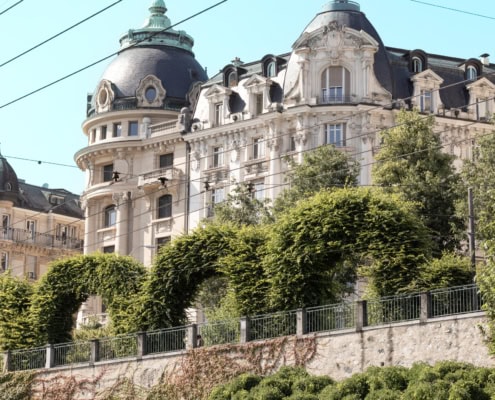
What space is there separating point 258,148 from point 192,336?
111ft

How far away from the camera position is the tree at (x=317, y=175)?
67688 mm

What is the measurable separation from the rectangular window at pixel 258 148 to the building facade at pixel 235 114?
0.10 m

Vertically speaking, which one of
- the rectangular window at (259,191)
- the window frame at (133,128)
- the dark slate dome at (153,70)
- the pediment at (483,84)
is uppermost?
the dark slate dome at (153,70)

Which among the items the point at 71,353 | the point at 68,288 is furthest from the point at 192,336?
the point at 68,288

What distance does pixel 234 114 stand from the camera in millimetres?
86250

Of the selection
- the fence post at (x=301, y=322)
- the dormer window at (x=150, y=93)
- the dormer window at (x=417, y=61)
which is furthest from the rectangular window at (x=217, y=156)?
the fence post at (x=301, y=322)

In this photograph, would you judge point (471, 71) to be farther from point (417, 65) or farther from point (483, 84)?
point (417, 65)

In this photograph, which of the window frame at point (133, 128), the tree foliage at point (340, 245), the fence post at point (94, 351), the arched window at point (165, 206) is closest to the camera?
the tree foliage at point (340, 245)

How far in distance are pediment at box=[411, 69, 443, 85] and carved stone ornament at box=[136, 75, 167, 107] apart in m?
17.4

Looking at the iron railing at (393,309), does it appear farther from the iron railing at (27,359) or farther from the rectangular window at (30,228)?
the rectangular window at (30,228)

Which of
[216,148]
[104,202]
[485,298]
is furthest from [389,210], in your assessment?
[104,202]

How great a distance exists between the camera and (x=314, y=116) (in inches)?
3184

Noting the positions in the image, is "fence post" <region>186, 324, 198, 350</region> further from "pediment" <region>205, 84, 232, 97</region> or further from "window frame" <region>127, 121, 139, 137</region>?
"window frame" <region>127, 121, 139, 137</region>

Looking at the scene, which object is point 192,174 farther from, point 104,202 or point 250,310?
point 250,310
